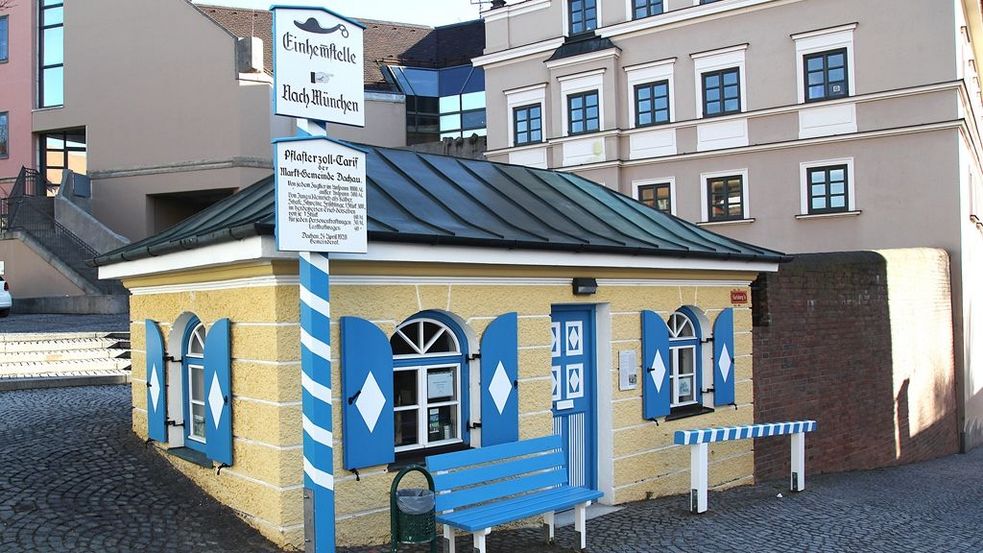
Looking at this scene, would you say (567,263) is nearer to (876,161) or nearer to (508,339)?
(508,339)

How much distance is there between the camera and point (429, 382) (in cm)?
761

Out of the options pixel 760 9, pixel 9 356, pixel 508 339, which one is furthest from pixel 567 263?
pixel 760 9

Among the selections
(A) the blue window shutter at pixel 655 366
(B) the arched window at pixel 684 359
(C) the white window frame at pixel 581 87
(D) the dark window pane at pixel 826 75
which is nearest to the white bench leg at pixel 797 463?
(B) the arched window at pixel 684 359

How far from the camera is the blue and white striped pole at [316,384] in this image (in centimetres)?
605

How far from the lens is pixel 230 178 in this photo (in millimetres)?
28203

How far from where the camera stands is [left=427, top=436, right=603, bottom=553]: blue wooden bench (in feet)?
22.5

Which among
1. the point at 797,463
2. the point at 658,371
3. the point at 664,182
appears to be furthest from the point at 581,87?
the point at 658,371

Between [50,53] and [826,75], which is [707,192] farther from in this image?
[50,53]

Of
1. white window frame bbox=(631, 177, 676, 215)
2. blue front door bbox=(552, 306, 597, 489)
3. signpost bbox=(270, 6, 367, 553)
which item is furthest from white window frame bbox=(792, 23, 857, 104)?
signpost bbox=(270, 6, 367, 553)

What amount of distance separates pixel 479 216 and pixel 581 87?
18.6 metres

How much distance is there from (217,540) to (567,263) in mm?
3742

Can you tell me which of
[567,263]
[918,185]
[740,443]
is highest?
[918,185]

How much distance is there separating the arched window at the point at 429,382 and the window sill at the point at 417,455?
37mm

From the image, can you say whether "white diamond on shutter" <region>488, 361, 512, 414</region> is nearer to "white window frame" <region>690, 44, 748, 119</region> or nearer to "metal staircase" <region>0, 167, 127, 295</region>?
"metal staircase" <region>0, 167, 127, 295</region>
